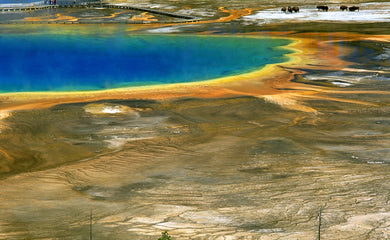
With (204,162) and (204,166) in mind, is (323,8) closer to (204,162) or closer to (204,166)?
(204,162)

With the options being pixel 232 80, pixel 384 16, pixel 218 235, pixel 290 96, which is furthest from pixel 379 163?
pixel 384 16

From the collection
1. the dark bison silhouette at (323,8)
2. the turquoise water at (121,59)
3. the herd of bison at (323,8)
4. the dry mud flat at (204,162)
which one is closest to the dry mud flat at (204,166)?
the dry mud flat at (204,162)

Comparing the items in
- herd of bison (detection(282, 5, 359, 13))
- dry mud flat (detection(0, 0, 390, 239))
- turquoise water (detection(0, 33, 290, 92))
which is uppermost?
herd of bison (detection(282, 5, 359, 13))

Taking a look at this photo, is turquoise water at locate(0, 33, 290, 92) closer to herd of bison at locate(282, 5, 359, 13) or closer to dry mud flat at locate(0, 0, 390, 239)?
dry mud flat at locate(0, 0, 390, 239)

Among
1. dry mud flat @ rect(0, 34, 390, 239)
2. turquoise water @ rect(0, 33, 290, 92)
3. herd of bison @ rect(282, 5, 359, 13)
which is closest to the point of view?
dry mud flat @ rect(0, 34, 390, 239)

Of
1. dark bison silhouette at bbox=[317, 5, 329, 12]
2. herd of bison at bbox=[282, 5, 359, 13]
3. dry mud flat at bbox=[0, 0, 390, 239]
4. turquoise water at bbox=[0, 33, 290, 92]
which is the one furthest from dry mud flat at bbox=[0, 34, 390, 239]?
dark bison silhouette at bbox=[317, 5, 329, 12]

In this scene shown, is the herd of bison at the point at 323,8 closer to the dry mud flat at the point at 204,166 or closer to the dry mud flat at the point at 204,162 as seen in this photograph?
the dry mud flat at the point at 204,162

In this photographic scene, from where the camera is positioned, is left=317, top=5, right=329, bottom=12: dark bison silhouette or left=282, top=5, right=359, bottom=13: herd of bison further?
left=317, top=5, right=329, bottom=12: dark bison silhouette

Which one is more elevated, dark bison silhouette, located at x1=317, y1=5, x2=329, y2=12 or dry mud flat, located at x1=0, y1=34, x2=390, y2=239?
dark bison silhouette, located at x1=317, y1=5, x2=329, y2=12

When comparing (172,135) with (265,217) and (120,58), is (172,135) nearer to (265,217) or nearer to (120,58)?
(265,217)
